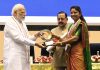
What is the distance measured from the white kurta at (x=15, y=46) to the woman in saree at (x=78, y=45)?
15.1 inches

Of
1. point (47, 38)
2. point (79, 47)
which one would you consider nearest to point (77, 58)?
point (79, 47)

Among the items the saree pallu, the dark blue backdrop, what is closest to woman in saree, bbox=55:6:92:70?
the saree pallu

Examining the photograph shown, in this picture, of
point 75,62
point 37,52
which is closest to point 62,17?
point 75,62

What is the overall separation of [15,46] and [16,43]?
1.3 inches

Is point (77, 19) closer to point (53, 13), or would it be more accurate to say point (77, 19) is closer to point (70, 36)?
point (70, 36)

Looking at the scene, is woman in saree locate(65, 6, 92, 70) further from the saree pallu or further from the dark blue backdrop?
the dark blue backdrop

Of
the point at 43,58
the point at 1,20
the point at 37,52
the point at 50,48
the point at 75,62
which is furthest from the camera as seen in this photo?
the point at 37,52

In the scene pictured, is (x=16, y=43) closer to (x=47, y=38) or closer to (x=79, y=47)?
(x=47, y=38)

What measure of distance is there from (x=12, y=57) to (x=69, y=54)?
0.55 metres

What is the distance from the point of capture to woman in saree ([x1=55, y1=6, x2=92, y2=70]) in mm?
3674

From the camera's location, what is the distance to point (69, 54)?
3.79m

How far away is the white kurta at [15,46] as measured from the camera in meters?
3.82

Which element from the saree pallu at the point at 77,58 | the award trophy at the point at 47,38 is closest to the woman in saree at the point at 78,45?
the saree pallu at the point at 77,58

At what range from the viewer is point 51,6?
5.81 m
